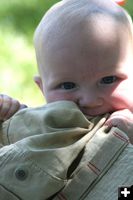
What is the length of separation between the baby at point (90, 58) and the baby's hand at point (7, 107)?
126 mm

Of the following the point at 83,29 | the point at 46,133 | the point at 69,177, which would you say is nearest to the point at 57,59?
the point at 83,29

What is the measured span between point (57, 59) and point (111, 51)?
150 mm

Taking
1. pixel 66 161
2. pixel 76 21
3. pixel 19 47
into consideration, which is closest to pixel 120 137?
pixel 66 161

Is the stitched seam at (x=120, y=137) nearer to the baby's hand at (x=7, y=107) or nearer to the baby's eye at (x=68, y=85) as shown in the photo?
the baby's eye at (x=68, y=85)

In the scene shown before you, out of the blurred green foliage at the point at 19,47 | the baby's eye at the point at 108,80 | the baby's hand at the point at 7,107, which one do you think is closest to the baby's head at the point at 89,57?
the baby's eye at the point at 108,80

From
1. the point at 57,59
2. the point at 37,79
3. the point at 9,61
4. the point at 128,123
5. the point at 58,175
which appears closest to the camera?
the point at 58,175

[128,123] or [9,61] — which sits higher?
[128,123]

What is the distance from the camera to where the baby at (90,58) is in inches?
65.6

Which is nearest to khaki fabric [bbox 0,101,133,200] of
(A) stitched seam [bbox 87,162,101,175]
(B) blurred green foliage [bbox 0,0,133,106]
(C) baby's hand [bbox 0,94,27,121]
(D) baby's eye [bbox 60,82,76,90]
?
(A) stitched seam [bbox 87,162,101,175]

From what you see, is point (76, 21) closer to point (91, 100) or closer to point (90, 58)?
point (90, 58)

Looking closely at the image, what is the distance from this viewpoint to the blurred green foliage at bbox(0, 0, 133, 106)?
2.86 metres

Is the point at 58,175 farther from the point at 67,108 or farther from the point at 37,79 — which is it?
the point at 37,79

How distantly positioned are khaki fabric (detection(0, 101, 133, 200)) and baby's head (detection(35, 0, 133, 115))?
0.09m

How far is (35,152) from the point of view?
151 centimetres
